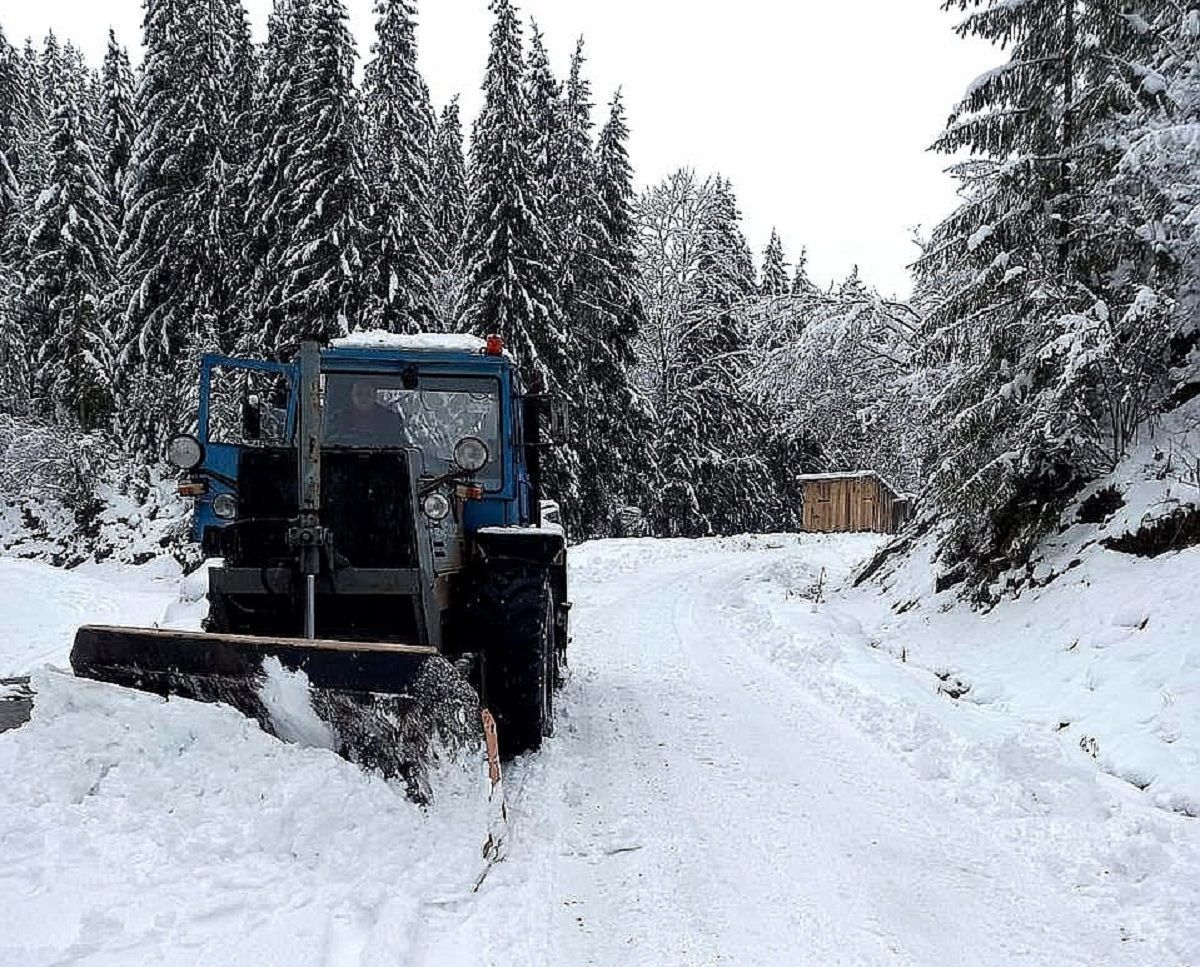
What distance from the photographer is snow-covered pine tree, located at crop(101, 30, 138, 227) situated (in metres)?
27.6

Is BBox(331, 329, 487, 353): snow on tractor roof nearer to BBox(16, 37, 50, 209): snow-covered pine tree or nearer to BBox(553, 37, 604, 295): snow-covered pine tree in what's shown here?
BBox(553, 37, 604, 295): snow-covered pine tree

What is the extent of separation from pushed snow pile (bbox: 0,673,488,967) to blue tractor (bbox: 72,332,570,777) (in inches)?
9.0

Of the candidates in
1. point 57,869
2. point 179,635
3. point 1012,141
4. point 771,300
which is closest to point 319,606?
point 179,635

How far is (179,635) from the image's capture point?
4.05 m

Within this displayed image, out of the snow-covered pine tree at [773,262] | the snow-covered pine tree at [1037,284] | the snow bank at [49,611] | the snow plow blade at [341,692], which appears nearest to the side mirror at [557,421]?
the snow plow blade at [341,692]

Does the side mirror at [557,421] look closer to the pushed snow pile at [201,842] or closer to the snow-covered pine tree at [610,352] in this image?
the pushed snow pile at [201,842]

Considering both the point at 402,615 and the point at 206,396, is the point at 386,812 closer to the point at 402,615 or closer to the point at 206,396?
the point at 402,615

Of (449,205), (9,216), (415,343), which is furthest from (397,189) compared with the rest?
(415,343)

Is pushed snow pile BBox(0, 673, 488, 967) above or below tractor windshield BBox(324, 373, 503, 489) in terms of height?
below

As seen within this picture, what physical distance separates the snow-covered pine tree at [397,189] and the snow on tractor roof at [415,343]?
1459 cm

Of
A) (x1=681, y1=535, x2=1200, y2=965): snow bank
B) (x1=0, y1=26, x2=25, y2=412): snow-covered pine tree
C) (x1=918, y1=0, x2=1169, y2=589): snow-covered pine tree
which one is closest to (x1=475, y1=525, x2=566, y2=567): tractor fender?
(x1=681, y1=535, x2=1200, y2=965): snow bank

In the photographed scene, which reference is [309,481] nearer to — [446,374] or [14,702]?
[446,374]

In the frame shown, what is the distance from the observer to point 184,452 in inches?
190

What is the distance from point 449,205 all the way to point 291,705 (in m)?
31.1
